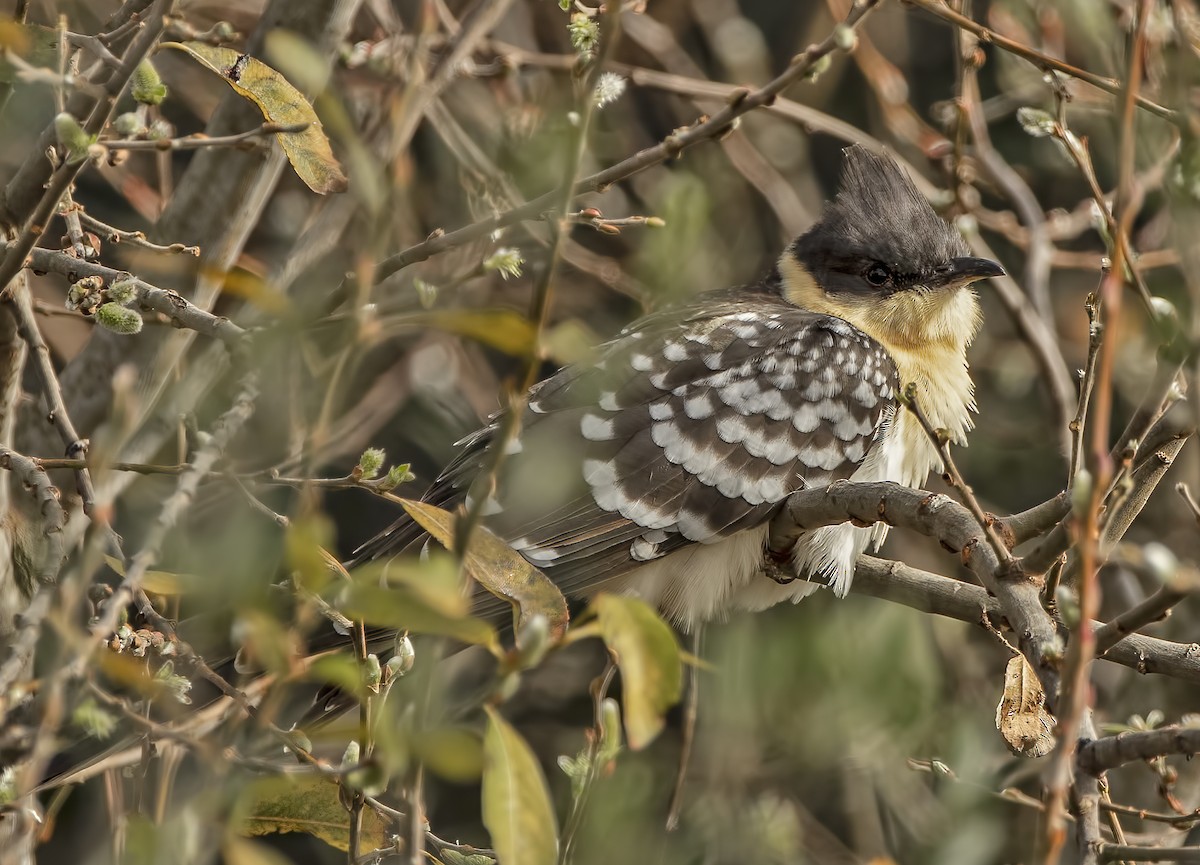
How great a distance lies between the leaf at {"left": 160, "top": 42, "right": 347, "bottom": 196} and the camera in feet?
8.73

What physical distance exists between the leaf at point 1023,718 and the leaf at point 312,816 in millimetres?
1231

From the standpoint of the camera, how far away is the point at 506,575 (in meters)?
2.24

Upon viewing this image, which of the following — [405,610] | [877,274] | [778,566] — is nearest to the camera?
[405,610]

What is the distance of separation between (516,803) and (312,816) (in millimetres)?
1109

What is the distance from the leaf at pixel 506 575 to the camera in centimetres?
219

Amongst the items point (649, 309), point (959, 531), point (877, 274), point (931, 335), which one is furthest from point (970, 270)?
point (959, 531)

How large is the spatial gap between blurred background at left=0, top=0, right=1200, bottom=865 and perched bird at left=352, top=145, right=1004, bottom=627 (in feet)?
0.90

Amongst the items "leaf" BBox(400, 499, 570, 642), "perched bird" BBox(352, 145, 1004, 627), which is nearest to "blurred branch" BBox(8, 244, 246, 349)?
"leaf" BBox(400, 499, 570, 642)

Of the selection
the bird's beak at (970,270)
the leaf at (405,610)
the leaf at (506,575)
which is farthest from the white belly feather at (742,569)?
the leaf at (405,610)

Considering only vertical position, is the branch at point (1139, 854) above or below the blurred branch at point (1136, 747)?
below

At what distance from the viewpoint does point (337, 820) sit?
8.73 feet

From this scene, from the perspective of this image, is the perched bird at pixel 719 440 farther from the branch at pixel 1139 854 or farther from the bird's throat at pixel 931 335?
the branch at pixel 1139 854

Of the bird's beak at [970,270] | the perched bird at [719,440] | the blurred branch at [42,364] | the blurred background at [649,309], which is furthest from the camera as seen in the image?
the bird's beak at [970,270]

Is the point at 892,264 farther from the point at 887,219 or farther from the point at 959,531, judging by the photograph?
the point at 959,531
